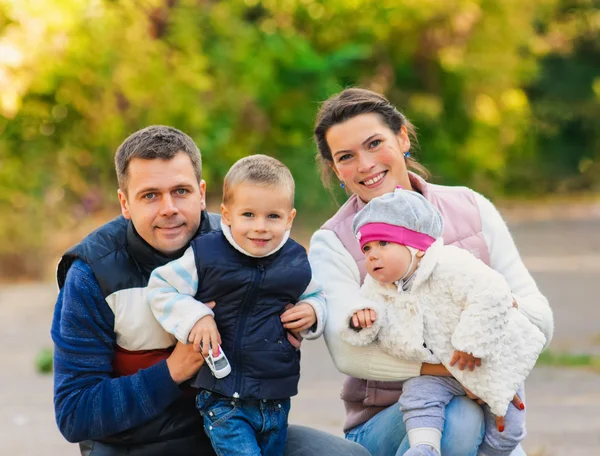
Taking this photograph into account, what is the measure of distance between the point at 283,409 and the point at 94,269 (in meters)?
0.71

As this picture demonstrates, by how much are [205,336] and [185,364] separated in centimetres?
15

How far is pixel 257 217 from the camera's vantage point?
3031 mm

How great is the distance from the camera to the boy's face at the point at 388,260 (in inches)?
Result: 120

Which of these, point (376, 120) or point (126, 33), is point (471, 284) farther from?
point (126, 33)

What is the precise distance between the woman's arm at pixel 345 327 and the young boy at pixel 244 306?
0.12 meters

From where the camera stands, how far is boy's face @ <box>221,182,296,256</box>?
302 centimetres

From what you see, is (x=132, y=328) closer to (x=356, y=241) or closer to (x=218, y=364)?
(x=218, y=364)

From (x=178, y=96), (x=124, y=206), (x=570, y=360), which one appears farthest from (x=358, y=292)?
(x=178, y=96)

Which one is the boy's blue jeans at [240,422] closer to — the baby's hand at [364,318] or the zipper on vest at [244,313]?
the zipper on vest at [244,313]

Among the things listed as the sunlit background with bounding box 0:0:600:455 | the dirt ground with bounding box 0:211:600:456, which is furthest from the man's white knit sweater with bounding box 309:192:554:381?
the sunlit background with bounding box 0:0:600:455

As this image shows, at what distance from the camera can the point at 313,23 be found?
14977mm

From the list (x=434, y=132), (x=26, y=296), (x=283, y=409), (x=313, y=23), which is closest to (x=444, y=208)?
(x=283, y=409)

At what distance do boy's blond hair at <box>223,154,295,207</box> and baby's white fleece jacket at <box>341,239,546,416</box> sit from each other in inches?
17.4

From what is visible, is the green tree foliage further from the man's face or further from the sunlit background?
the man's face
